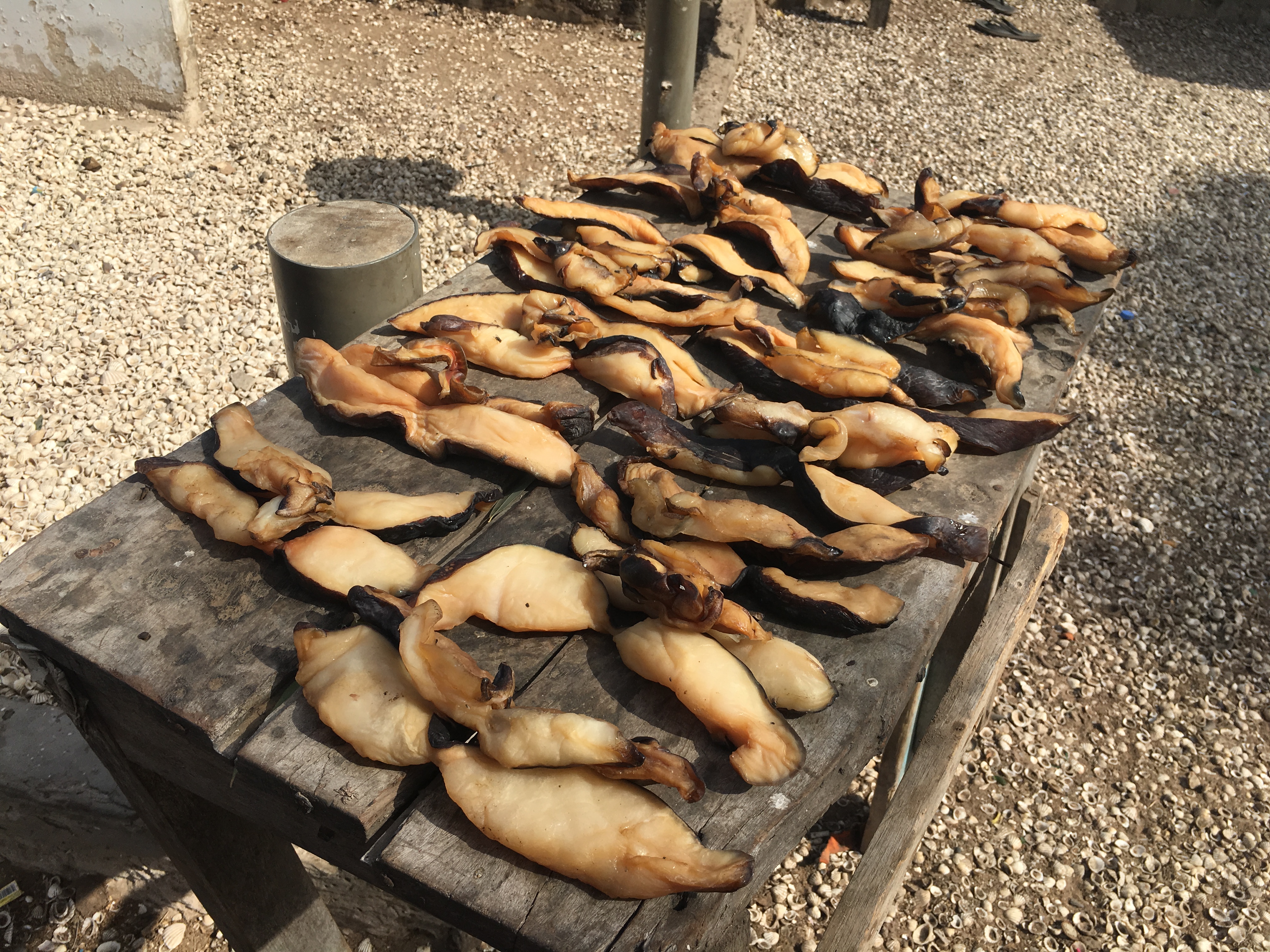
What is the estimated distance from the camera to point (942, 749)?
2.35m

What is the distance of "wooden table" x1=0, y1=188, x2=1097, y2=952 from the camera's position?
1.29 metres

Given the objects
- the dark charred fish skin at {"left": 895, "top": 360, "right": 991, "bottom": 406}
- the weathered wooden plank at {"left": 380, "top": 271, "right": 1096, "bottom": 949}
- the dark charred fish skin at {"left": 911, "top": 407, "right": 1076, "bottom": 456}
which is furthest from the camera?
the dark charred fish skin at {"left": 895, "top": 360, "right": 991, "bottom": 406}

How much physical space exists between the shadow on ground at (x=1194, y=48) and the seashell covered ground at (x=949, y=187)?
0.05 metres

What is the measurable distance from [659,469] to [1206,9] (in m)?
12.1

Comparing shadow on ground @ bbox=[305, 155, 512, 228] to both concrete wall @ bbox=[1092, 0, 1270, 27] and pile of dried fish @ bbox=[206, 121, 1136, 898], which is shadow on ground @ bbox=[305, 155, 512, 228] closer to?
pile of dried fish @ bbox=[206, 121, 1136, 898]

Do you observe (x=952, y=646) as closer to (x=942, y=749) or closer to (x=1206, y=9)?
(x=942, y=749)

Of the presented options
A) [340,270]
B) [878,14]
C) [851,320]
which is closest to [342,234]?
[340,270]

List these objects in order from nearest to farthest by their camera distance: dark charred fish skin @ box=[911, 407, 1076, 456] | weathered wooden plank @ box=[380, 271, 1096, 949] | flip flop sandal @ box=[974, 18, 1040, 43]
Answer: weathered wooden plank @ box=[380, 271, 1096, 949]
dark charred fish skin @ box=[911, 407, 1076, 456]
flip flop sandal @ box=[974, 18, 1040, 43]

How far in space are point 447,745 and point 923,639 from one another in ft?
2.77

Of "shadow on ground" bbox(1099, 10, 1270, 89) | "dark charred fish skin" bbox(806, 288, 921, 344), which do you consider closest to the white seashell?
"dark charred fish skin" bbox(806, 288, 921, 344)

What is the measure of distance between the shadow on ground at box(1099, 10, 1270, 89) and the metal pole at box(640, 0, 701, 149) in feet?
20.6

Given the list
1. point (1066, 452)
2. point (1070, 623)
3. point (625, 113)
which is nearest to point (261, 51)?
point (625, 113)

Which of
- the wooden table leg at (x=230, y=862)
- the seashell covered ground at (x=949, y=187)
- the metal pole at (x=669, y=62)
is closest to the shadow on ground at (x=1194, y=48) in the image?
the seashell covered ground at (x=949, y=187)

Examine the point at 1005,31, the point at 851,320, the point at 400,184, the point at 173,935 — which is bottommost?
the point at 173,935
